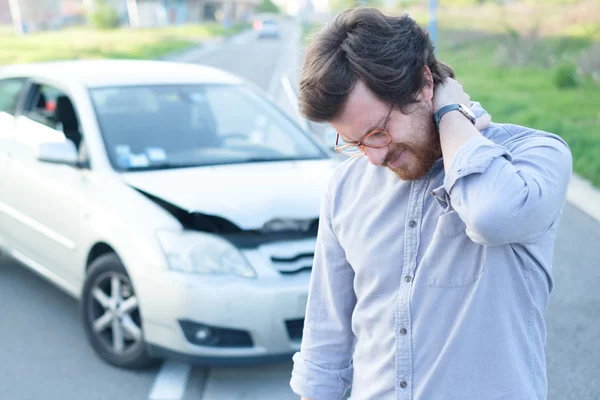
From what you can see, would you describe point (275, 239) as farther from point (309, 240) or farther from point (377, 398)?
point (377, 398)

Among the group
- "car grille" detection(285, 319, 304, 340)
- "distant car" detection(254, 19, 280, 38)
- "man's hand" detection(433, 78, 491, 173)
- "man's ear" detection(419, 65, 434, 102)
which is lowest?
"distant car" detection(254, 19, 280, 38)

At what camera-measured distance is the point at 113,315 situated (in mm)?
4230

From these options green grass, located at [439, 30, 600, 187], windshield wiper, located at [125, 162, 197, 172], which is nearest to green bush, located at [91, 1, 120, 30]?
green grass, located at [439, 30, 600, 187]

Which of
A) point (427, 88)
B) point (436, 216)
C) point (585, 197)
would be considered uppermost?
point (427, 88)

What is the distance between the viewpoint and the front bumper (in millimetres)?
3764

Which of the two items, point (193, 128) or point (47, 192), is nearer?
point (47, 192)

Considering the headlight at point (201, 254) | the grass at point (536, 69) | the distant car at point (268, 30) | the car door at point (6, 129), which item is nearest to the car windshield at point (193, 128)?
the headlight at point (201, 254)

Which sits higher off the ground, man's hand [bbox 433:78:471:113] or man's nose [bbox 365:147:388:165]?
man's hand [bbox 433:78:471:113]

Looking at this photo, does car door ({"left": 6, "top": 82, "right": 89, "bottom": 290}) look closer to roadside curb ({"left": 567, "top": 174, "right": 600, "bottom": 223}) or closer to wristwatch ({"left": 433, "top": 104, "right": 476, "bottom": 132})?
wristwatch ({"left": 433, "top": 104, "right": 476, "bottom": 132})

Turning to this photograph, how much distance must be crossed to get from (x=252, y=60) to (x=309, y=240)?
105 feet

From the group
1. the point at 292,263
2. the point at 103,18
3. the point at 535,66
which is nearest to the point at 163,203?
the point at 292,263

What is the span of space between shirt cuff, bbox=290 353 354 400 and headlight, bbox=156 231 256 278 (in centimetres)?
197

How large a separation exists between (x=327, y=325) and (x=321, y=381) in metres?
0.13

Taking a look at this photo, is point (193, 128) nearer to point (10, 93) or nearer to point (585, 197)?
point (10, 93)
